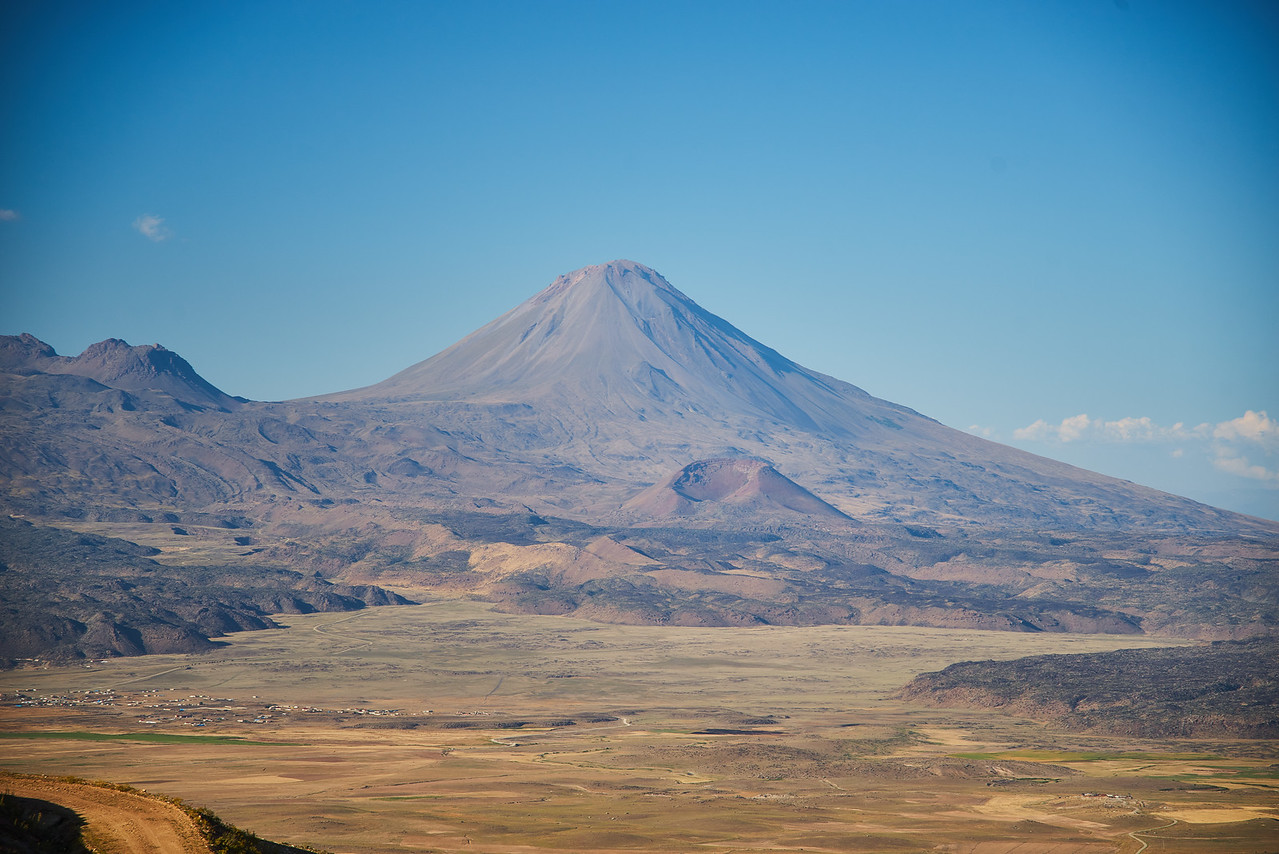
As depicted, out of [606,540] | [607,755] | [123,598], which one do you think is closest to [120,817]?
[607,755]

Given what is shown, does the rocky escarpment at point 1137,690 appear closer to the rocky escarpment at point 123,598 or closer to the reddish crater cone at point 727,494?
the rocky escarpment at point 123,598

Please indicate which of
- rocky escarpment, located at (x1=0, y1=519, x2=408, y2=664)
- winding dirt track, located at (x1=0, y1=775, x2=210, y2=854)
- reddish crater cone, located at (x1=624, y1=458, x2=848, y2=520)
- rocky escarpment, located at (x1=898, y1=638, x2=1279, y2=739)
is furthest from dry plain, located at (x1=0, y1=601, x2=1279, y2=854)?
Answer: reddish crater cone, located at (x1=624, y1=458, x2=848, y2=520)

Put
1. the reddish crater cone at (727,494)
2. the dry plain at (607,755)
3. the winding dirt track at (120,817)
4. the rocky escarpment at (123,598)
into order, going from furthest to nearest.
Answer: the reddish crater cone at (727,494) < the rocky escarpment at (123,598) < the dry plain at (607,755) < the winding dirt track at (120,817)

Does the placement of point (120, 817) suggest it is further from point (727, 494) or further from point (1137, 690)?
point (727, 494)

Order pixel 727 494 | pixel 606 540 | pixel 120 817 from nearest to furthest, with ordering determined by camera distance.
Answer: pixel 120 817
pixel 606 540
pixel 727 494

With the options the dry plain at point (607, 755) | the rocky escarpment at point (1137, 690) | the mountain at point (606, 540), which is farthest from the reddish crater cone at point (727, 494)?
the rocky escarpment at point (1137, 690)

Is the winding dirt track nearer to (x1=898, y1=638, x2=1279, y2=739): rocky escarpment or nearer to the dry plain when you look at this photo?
the dry plain

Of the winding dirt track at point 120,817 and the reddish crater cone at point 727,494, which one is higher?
the reddish crater cone at point 727,494
